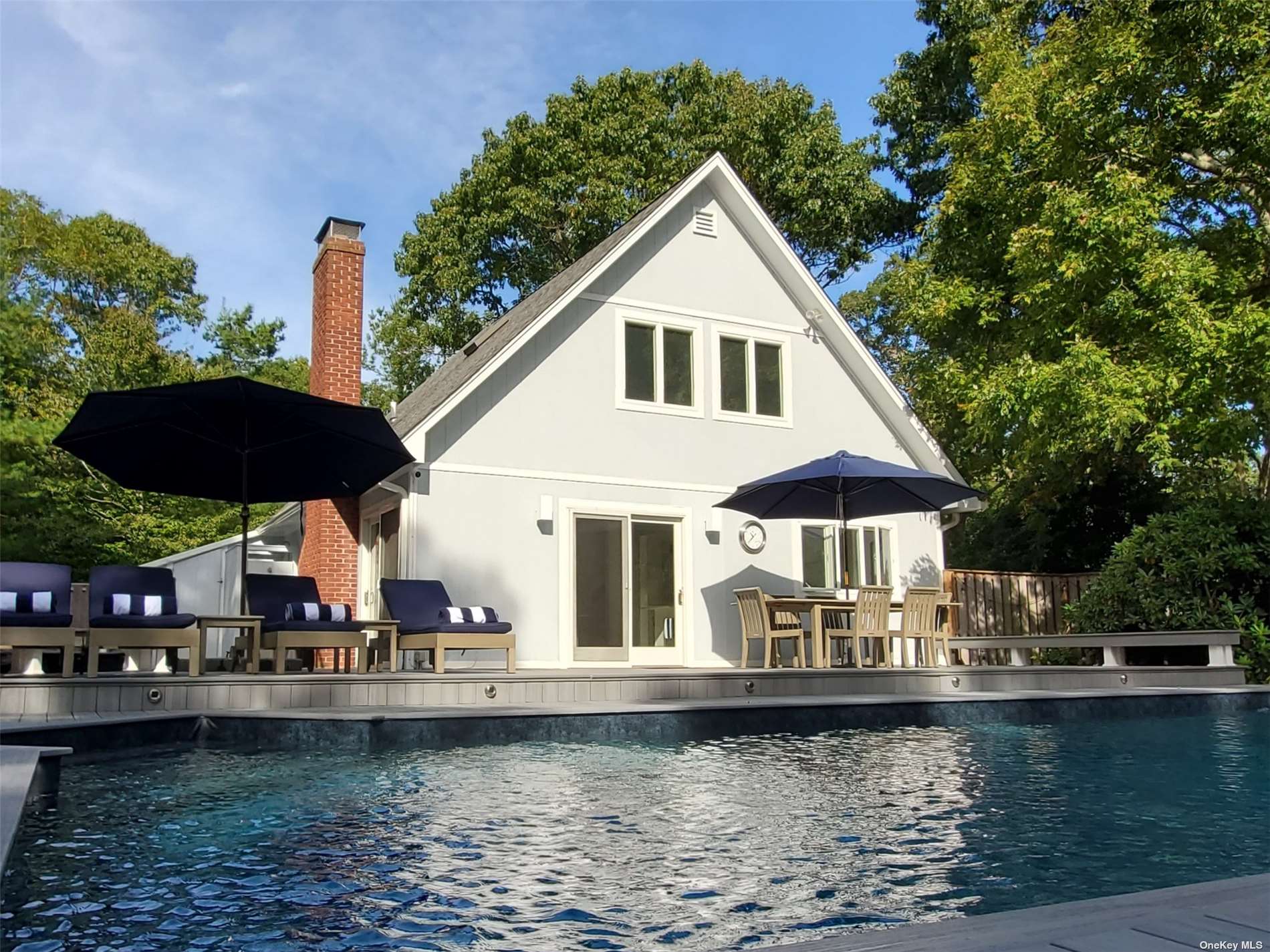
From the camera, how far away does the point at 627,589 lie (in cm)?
1359

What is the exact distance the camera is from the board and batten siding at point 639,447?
12930 millimetres

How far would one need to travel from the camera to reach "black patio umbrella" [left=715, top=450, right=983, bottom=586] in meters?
12.0

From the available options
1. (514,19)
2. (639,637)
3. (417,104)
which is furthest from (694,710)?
(417,104)

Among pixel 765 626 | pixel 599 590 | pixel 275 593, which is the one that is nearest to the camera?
pixel 275 593

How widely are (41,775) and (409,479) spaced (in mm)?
7445

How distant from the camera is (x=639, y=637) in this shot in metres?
13.7

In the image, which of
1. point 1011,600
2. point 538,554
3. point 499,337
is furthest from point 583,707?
point 1011,600

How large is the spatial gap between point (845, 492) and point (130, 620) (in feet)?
25.7

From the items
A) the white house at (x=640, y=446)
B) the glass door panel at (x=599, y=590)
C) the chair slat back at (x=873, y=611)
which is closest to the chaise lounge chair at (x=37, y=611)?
the white house at (x=640, y=446)

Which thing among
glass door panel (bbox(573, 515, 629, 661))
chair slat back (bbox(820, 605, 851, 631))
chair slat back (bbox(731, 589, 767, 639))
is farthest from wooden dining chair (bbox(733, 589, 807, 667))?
glass door panel (bbox(573, 515, 629, 661))

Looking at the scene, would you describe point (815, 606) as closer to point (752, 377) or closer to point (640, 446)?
point (640, 446)

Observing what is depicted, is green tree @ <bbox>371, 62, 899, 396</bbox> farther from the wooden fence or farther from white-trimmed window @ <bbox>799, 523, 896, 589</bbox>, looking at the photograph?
white-trimmed window @ <bbox>799, 523, 896, 589</bbox>

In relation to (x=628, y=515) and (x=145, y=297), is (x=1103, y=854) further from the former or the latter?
(x=145, y=297)

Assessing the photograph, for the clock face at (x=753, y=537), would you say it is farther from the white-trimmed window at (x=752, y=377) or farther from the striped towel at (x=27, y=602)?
the striped towel at (x=27, y=602)
